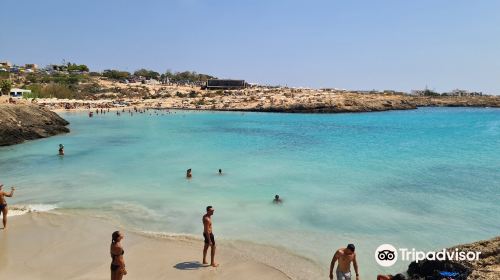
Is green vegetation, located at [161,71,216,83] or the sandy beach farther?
green vegetation, located at [161,71,216,83]

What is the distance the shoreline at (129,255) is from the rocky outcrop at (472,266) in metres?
2.48

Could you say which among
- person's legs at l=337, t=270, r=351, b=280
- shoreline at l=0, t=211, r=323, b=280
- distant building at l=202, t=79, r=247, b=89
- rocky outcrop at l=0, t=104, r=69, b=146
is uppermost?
distant building at l=202, t=79, r=247, b=89

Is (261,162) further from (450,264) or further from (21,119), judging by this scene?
(21,119)

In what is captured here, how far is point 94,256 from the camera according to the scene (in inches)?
390

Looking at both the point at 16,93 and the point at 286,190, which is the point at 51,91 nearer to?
the point at 16,93

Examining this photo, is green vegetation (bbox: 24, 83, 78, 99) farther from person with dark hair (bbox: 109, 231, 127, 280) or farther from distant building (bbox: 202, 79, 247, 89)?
person with dark hair (bbox: 109, 231, 127, 280)

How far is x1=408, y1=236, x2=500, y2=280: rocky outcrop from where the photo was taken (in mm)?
6624

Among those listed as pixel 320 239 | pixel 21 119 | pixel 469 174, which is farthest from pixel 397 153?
pixel 21 119

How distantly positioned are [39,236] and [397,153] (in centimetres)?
2684

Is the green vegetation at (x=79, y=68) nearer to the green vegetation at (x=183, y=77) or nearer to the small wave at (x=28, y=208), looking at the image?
the green vegetation at (x=183, y=77)

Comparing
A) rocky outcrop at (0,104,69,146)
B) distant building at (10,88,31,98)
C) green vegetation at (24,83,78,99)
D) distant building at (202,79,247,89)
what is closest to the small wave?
rocky outcrop at (0,104,69,146)

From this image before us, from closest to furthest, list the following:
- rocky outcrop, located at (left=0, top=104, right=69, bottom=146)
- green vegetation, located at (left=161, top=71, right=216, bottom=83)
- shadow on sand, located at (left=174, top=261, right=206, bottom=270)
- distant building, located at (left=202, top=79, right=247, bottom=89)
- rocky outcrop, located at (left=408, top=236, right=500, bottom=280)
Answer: rocky outcrop, located at (left=408, top=236, right=500, bottom=280), shadow on sand, located at (left=174, top=261, right=206, bottom=270), rocky outcrop, located at (left=0, top=104, right=69, bottom=146), distant building, located at (left=202, top=79, right=247, bottom=89), green vegetation, located at (left=161, top=71, right=216, bottom=83)

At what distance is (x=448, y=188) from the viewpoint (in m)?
18.9

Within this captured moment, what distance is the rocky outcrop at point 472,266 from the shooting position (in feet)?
21.7
